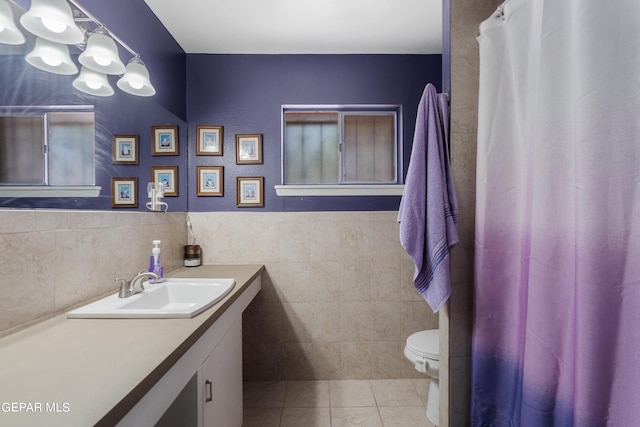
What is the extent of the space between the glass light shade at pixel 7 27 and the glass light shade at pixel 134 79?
21.6 inches

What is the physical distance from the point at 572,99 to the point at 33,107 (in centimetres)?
175

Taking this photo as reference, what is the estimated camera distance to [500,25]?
45.4 inches

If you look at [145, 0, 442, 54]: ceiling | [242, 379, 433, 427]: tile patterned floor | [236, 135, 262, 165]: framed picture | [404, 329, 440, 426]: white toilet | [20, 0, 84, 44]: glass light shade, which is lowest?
[242, 379, 433, 427]: tile patterned floor

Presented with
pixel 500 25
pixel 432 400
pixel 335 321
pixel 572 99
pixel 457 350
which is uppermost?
pixel 500 25

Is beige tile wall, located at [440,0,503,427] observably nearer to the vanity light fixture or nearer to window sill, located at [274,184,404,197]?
window sill, located at [274,184,404,197]

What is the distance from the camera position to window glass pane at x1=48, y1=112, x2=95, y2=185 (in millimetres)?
1193

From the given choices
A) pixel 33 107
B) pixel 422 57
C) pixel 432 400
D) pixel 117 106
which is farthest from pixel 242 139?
pixel 432 400

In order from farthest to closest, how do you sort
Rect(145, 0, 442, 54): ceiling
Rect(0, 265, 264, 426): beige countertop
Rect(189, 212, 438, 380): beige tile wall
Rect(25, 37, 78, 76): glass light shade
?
Rect(189, 212, 438, 380): beige tile wall < Rect(145, 0, 442, 54): ceiling < Rect(25, 37, 78, 76): glass light shade < Rect(0, 265, 264, 426): beige countertop

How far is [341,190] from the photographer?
2361mm

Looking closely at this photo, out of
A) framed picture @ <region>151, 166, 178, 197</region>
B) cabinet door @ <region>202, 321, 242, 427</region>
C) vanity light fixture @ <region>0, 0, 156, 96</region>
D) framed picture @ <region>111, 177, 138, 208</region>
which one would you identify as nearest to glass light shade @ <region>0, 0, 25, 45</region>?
vanity light fixture @ <region>0, 0, 156, 96</region>

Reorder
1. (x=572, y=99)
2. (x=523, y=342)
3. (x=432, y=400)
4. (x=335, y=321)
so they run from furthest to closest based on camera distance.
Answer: (x=335, y=321) → (x=432, y=400) → (x=523, y=342) → (x=572, y=99)

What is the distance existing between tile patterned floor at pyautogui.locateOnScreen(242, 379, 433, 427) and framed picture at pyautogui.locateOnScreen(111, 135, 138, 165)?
1.71m

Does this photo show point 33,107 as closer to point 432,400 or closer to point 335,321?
point 335,321

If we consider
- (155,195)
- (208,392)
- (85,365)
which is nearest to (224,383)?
(208,392)
